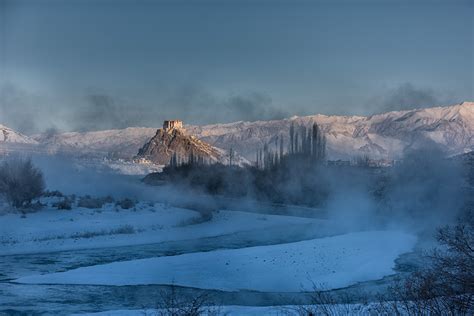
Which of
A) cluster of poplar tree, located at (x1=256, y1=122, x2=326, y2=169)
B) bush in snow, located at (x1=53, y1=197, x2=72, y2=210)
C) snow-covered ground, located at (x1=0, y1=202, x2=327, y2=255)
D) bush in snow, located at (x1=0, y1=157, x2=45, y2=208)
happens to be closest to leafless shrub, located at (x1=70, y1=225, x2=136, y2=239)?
snow-covered ground, located at (x1=0, y1=202, x2=327, y2=255)

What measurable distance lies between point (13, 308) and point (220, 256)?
1350 centimetres

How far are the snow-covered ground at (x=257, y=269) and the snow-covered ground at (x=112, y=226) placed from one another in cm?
758

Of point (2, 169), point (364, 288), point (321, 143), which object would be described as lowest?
point (364, 288)

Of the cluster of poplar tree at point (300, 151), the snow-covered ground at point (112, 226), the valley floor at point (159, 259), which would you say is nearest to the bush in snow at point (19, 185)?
the valley floor at point (159, 259)

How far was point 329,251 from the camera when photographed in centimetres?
3281

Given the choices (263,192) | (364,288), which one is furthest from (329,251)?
(263,192)

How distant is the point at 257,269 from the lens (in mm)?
27500

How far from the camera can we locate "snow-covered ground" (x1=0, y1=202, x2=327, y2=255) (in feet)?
116

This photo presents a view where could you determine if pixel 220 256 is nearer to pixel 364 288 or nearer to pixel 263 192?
Answer: pixel 364 288

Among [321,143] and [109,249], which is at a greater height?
[321,143]

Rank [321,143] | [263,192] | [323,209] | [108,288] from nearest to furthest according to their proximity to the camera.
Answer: [108,288] → [323,209] → [263,192] → [321,143]

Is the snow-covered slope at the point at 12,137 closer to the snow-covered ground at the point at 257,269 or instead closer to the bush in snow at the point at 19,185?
the bush in snow at the point at 19,185

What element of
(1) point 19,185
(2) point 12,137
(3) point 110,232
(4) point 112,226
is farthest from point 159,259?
(2) point 12,137

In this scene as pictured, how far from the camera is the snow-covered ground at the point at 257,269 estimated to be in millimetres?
24422
